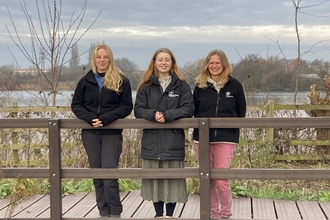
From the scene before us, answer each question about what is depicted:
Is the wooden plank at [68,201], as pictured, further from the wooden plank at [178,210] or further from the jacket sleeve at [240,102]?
the jacket sleeve at [240,102]

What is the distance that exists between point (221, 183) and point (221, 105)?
75 centimetres

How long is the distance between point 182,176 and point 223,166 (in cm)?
52

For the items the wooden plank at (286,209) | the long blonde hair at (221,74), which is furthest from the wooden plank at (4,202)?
the wooden plank at (286,209)

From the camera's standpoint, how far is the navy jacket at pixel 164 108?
14.1 feet

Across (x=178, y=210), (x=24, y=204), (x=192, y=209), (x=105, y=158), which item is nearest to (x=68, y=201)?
(x=24, y=204)

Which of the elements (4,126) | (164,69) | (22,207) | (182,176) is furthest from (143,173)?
(22,207)

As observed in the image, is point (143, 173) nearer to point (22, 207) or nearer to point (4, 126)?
point (4, 126)

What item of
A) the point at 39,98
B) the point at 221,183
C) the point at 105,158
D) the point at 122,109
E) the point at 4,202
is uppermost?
the point at 122,109

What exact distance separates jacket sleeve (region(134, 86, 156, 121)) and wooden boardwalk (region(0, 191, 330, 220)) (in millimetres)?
1379

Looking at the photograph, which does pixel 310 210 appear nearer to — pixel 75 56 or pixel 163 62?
pixel 163 62

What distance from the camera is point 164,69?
14.5 feet

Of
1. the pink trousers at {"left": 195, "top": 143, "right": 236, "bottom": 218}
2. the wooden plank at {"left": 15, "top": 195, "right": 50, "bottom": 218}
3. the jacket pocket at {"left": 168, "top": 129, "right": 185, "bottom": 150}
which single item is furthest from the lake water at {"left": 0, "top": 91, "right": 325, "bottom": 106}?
the jacket pocket at {"left": 168, "top": 129, "right": 185, "bottom": 150}

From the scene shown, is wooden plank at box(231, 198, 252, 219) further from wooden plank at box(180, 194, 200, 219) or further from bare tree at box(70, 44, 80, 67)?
bare tree at box(70, 44, 80, 67)

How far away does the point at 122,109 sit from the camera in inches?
171
